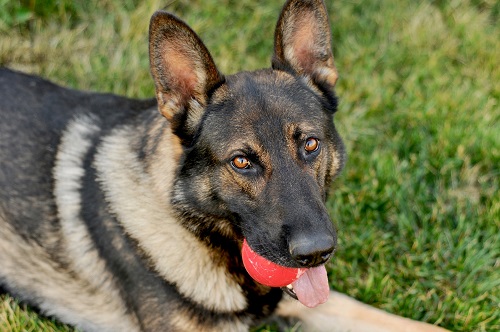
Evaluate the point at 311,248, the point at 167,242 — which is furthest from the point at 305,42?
the point at 167,242

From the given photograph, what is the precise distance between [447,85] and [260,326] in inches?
107

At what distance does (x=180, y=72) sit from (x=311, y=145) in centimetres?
68

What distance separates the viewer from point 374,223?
4.10m

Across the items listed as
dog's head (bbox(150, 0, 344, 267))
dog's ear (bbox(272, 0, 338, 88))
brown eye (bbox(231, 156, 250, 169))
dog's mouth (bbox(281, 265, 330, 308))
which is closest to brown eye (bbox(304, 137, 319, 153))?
dog's head (bbox(150, 0, 344, 267))

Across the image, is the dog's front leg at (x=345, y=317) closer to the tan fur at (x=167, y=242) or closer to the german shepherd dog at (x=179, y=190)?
the german shepherd dog at (x=179, y=190)

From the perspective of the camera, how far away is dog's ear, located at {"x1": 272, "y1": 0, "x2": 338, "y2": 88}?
302cm

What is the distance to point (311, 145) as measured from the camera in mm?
2836

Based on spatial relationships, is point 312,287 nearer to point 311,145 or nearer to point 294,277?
point 294,277

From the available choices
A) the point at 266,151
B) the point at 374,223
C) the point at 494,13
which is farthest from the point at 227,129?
the point at 494,13

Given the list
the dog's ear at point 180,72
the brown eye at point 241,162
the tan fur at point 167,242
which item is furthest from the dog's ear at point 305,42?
the tan fur at point 167,242

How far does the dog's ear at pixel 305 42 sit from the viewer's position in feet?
9.90

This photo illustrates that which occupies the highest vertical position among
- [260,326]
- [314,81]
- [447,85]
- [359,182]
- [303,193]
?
[314,81]

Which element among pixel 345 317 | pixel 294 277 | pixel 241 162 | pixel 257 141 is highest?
pixel 257 141

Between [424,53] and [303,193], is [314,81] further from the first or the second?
[424,53]
